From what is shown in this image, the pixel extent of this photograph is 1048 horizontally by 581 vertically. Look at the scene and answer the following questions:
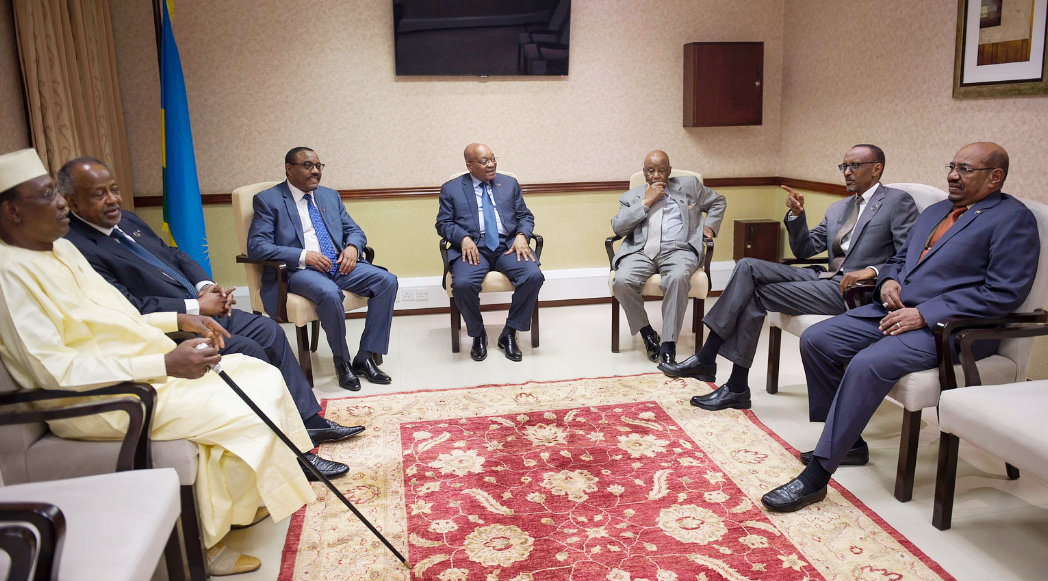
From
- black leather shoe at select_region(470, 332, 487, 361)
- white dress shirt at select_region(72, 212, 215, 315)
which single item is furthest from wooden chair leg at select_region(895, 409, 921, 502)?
white dress shirt at select_region(72, 212, 215, 315)

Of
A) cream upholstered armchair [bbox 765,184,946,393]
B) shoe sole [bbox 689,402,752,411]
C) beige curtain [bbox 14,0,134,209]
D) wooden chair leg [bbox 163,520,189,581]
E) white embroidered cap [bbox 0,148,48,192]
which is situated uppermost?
beige curtain [bbox 14,0,134,209]

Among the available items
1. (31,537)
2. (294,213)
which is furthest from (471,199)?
(31,537)

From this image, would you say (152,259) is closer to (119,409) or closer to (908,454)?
(119,409)

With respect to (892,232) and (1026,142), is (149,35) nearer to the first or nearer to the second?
(892,232)

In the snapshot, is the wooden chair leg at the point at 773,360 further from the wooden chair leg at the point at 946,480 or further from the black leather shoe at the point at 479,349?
the black leather shoe at the point at 479,349

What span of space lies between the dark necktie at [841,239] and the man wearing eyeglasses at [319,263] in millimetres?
2197

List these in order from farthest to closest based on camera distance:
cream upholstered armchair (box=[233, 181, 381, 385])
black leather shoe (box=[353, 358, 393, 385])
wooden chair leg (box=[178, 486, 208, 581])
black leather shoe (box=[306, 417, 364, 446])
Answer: black leather shoe (box=[353, 358, 393, 385]) → cream upholstered armchair (box=[233, 181, 381, 385]) → black leather shoe (box=[306, 417, 364, 446]) → wooden chair leg (box=[178, 486, 208, 581])

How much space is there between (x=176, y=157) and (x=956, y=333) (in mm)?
4060

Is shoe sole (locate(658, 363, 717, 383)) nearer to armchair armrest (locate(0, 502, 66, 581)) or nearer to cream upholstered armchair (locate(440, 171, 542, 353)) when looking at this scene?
cream upholstered armchair (locate(440, 171, 542, 353))

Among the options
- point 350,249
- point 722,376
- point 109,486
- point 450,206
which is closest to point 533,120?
point 450,206

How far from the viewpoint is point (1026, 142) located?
3559 mm

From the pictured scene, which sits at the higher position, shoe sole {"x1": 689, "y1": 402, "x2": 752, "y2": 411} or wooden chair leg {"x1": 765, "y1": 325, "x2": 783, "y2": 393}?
wooden chair leg {"x1": 765, "y1": 325, "x2": 783, "y2": 393}

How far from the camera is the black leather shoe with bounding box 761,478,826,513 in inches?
102

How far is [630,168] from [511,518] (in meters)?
3.41
